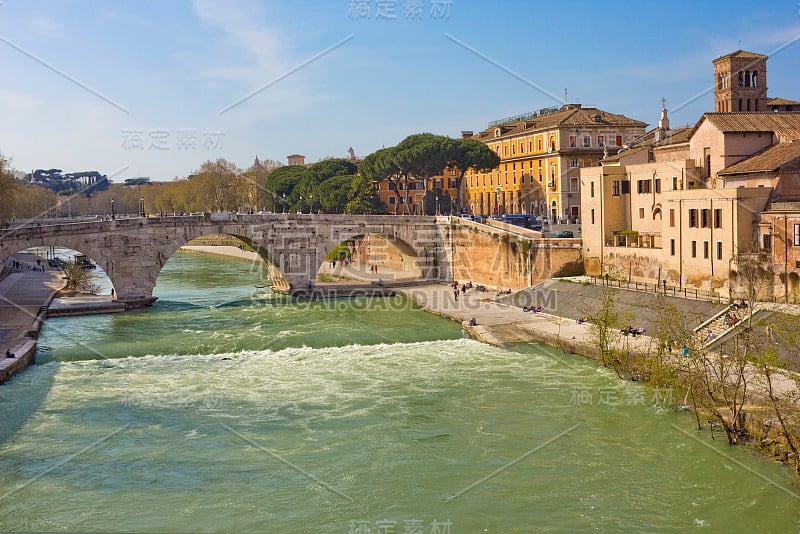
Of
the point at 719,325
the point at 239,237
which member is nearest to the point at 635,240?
the point at 719,325

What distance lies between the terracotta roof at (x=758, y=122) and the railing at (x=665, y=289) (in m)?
7.44

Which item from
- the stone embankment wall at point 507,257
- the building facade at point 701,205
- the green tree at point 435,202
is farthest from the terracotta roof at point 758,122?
the green tree at point 435,202

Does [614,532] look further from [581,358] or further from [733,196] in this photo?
[733,196]

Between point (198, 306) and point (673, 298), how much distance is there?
2492 cm

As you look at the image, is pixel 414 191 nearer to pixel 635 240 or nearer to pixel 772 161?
pixel 635 240

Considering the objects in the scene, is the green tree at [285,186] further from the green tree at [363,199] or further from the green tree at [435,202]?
the green tree at [435,202]

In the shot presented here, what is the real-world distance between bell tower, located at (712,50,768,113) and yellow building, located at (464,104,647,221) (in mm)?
8756

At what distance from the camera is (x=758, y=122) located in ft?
118

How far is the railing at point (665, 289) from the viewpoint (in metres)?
31.7

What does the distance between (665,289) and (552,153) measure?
88.4ft

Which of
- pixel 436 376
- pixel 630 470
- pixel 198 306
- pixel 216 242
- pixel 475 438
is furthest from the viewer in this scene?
pixel 216 242

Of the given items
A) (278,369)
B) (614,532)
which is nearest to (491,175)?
(278,369)

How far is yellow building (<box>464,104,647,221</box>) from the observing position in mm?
57969

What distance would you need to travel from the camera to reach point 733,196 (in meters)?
31.0
